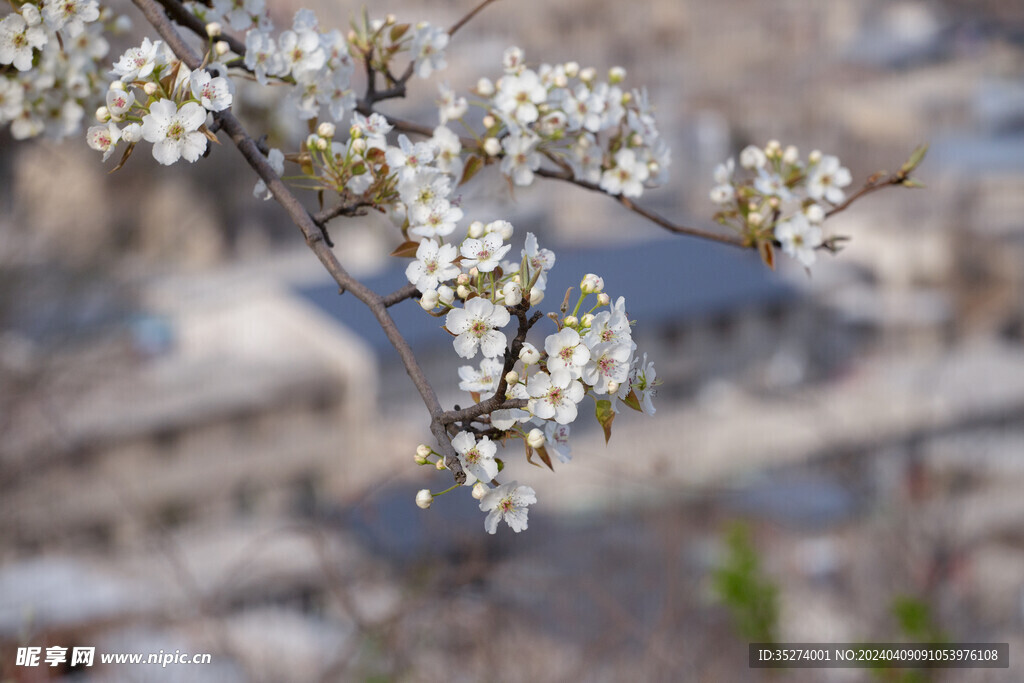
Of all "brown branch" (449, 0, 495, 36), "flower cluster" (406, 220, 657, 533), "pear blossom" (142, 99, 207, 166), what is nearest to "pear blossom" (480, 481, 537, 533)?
"flower cluster" (406, 220, 657, 533)

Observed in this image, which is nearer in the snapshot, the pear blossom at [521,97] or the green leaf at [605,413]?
the green leaf at [605,413]

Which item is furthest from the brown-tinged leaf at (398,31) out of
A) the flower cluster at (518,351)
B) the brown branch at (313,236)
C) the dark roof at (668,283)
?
the dark roof at (668,283)

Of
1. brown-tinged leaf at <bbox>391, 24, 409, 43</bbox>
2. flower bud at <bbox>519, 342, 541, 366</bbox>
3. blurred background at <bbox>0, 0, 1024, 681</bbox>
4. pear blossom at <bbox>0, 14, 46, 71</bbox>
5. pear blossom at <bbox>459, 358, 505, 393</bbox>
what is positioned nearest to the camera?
flower bud at <bbox>519, 342, 541, 366</bbox>

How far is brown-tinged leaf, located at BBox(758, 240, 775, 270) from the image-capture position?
1173 millimetres

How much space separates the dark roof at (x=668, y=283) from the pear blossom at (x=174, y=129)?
13356 millimetres

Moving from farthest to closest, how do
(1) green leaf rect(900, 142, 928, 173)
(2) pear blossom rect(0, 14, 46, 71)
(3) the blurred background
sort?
(3) the blurred background → (1) green leaf rect(900, 142, 928, 173) → (2) pear blossom rect(0, 14, 46, 71)

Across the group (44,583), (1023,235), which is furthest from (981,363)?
(44,583)

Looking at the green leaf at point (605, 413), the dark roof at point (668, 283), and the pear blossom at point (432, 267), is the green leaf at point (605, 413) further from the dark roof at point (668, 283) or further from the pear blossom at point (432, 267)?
the dark roof at point (668, 283)

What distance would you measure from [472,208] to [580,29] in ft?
67.8

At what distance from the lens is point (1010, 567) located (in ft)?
26.9

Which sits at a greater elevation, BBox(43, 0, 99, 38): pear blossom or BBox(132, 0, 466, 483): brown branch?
BBox(43, 0, 99, 38): pear blossom

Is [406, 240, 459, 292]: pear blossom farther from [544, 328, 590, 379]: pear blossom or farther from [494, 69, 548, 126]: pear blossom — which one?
[494, 69, 548, 126]: pear blossom

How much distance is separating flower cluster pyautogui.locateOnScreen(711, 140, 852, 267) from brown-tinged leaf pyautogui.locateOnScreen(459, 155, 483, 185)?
341 mm

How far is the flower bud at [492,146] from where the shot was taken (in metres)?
1.16
